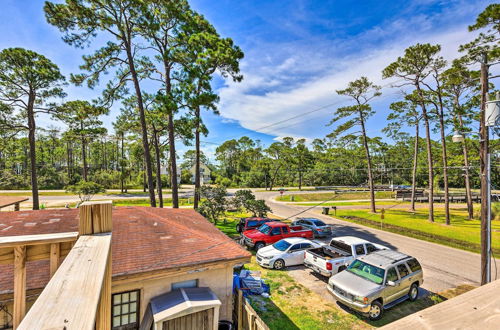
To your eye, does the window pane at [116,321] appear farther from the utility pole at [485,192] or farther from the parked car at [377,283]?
the utility pole at [485,192]

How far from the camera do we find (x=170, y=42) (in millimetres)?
17203

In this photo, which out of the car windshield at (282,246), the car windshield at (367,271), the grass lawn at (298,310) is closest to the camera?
the grass lawn at (298,310)

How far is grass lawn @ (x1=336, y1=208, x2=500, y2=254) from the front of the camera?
51.5 feet

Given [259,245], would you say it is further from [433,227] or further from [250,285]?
[433,227]

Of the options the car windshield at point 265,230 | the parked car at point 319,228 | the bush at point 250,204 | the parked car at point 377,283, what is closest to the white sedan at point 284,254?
the car windshield at point 265,230

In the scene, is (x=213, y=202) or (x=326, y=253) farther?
(x=213, y=202)

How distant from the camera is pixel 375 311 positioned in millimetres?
7367

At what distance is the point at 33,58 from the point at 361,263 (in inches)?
1052

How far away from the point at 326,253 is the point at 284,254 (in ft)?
6.83

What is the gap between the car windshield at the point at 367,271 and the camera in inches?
308

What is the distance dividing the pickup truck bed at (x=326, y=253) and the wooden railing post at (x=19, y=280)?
10.4 m

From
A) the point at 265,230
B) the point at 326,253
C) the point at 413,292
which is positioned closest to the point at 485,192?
the point at 413,292

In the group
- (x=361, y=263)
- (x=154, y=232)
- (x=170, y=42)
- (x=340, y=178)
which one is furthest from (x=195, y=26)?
(x=340, y=178)

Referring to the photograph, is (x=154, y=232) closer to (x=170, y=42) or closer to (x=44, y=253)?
(x=44, y=253)
